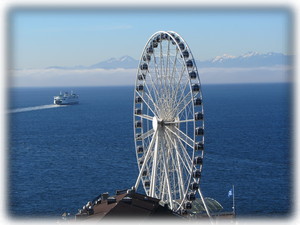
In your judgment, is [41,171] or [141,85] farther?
[41,171]

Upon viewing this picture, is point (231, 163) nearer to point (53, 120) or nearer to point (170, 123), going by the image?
point (170, 123)

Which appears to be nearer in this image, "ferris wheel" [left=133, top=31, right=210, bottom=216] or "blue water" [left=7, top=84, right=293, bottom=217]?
"ferris wheel" [left=133, top=31, right=210, bottom=216]

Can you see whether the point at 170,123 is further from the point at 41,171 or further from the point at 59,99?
the point at 59,99

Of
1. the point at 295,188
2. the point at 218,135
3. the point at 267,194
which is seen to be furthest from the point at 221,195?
the point at 218,135

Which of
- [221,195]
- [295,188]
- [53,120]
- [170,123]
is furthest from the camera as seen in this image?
[53,120]

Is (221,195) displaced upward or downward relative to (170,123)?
downward

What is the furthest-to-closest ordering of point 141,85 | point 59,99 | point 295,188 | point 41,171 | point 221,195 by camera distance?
point 59,99 < point 41,171 < point 295,188 < point 221,195 < point 141,85

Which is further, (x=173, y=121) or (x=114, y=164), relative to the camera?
(x=114, y=164)

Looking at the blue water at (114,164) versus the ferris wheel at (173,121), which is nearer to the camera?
the ferris wheel at (173,121)
